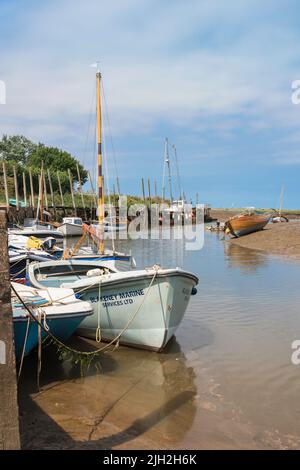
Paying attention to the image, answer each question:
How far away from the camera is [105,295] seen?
9367 millimetres

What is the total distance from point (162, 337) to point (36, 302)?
8.64ft

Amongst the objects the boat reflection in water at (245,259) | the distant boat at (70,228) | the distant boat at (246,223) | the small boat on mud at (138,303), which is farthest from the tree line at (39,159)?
the small boat on mud at (138,303)

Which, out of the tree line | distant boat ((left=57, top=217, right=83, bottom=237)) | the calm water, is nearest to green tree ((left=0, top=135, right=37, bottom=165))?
the tree line

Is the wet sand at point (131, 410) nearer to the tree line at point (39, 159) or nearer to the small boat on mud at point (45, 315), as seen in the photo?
the small boat on mud at point (45, 315)

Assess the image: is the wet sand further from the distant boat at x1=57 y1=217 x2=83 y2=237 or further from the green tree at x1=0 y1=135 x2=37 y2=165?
the green tree at x1=0 y1=135 x2=37 y2=165

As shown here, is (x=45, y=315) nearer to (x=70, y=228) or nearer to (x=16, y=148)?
(x=70, y=228)

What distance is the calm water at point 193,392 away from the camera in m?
5.82

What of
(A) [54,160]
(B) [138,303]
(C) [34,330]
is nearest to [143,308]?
(B) [138,303]

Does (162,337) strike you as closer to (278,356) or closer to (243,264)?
(278,356)

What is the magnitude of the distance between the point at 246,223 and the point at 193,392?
3216 cm

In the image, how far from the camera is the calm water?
582 centimetres

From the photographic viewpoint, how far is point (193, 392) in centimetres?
732

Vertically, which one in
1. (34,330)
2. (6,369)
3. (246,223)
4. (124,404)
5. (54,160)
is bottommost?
(124,404)
